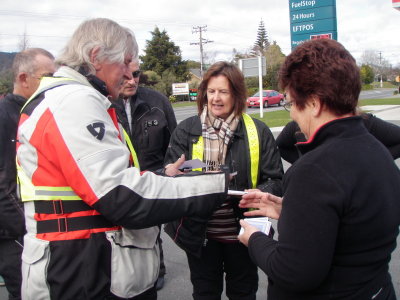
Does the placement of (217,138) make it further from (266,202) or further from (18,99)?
(18,99)

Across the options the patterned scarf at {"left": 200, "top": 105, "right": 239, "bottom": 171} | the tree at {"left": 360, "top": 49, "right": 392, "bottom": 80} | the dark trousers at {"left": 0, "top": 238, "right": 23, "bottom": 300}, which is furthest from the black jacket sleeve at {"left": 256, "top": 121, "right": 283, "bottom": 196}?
the tree at {"left": 360, "top": 49, "right": 392, "bottom": 80}

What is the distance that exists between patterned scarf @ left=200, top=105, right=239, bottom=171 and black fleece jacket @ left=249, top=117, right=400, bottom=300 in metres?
1.21

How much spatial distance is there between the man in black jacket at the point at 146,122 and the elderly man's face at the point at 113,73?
62.1 inches

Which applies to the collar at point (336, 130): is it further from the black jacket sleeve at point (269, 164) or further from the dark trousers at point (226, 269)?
the dark trousers at point (226, 269)

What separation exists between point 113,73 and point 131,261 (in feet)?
2.73

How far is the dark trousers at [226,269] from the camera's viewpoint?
2.63m

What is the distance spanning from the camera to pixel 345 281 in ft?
4.45

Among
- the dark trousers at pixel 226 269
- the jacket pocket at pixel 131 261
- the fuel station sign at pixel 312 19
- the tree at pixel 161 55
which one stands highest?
the tree at pixel 161 55

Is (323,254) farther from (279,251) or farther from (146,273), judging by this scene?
(146,273)

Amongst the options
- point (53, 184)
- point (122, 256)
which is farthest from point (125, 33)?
point (122, 256)

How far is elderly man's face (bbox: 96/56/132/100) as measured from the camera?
1.63 metres

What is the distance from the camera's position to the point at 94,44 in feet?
5.15

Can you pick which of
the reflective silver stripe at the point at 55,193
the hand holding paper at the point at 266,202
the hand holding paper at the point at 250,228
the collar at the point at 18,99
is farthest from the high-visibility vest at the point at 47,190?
the collar at the point at 18,99

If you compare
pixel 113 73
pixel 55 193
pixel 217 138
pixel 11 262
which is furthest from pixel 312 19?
pixel 55 193
